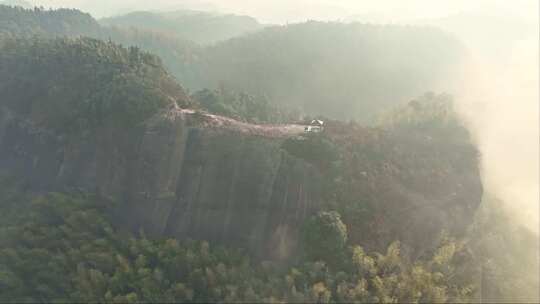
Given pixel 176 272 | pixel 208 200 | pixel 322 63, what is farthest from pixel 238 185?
pixel 322 63

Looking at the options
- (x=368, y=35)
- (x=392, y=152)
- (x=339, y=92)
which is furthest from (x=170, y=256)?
(x=368, y=35)

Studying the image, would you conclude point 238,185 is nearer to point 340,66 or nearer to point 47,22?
point 340,66

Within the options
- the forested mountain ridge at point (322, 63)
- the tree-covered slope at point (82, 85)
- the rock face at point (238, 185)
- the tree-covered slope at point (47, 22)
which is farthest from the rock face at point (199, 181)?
the tree-covered slope at point (47, 22)

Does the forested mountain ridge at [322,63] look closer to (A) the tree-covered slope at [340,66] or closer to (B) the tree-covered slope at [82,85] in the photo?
(A) the tree-covered slope at [340,66]

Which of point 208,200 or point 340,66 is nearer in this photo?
point 208,200

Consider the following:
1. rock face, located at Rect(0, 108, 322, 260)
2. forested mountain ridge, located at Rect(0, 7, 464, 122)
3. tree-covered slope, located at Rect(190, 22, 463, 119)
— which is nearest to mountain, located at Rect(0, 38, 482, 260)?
rock face, located at Rect(0, 108, 322, 260)

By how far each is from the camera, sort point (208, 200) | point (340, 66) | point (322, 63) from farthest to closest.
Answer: point (322, 63) → point (340, 66) → point (208, 200)

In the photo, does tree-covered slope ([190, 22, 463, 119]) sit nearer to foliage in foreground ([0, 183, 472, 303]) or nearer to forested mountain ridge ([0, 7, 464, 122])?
forested mountain ridge ([0, 7, 464, 122])
